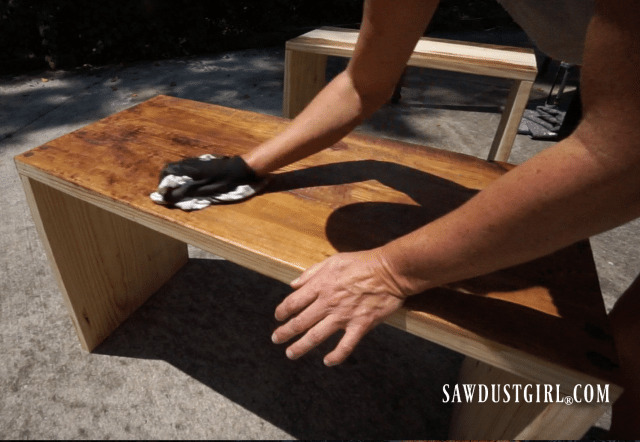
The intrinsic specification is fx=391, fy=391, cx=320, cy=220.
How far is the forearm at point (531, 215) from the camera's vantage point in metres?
0.51

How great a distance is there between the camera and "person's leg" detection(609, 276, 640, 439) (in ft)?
3.43

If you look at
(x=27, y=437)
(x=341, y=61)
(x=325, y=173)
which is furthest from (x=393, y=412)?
(x=341, y=61)

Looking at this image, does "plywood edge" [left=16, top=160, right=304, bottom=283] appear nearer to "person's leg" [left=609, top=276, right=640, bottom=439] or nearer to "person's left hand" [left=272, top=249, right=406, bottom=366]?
"person's left hand" [left=272, top=249, right=406, bottom=366]

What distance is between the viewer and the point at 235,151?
130 cm

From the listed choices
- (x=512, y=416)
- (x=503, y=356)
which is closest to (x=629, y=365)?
(x=512, y=416)

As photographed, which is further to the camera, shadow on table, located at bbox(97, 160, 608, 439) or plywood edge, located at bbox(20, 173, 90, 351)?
plywood edge, located at bbox(20, 173, 90, 351)

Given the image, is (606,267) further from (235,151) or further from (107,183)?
(107,183)

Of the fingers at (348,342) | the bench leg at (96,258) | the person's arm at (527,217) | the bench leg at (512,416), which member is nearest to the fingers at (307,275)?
the person's arm at (527,217)

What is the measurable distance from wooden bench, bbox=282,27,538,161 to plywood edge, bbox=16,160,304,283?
1.64 metres

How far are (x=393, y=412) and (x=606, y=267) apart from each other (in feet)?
4.63

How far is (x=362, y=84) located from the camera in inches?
41.4

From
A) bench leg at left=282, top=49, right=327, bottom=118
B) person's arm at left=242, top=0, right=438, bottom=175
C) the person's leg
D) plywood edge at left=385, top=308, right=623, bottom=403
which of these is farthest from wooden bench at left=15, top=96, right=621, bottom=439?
bench leg at left=282, top=49, right=327, bottom=118

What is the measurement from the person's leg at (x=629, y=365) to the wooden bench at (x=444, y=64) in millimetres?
1258

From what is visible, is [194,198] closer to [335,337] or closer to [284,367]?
[284,367]
